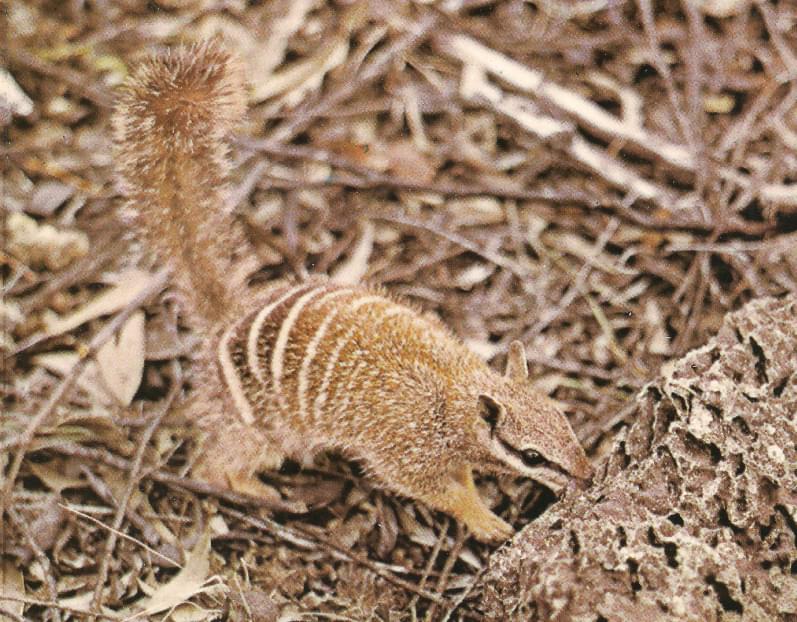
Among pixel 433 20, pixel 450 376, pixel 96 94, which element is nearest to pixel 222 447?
pixel 450 376

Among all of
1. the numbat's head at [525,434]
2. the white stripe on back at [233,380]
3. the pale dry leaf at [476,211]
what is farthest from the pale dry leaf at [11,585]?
the pale dry leaf at [476,211]

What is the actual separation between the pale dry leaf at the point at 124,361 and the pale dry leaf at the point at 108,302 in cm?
16

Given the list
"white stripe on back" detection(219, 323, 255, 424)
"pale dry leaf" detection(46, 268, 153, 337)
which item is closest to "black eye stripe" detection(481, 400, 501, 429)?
"white stripe on back" detection(219, 323, 255, 424)

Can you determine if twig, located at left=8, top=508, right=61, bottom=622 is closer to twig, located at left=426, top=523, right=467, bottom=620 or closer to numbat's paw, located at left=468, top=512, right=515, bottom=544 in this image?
twig, located at left=426, top=523, right=467, bottom=620

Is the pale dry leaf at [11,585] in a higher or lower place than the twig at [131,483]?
lower

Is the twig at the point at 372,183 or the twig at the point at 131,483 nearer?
the twig at the point at 131,483

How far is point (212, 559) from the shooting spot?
3.22 m

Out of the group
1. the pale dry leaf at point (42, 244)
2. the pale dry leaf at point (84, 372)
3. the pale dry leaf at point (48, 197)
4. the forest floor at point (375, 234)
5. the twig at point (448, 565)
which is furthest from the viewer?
the pale dry leaf at point (48, 197)

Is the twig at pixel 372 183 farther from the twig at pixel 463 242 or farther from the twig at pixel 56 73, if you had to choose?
the twig at pixel 56 73

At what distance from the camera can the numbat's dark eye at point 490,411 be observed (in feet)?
10.0

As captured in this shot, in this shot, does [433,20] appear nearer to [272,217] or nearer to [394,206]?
[394,206]

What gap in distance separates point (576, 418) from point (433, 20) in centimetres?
243

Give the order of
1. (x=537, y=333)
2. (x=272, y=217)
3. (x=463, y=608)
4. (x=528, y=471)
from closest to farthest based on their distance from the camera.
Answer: (x=463, y=608)
(x=528, y=471)
(x=537, y=333)
(x=272, y=217)

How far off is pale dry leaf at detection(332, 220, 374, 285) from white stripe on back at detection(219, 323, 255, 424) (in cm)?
82
